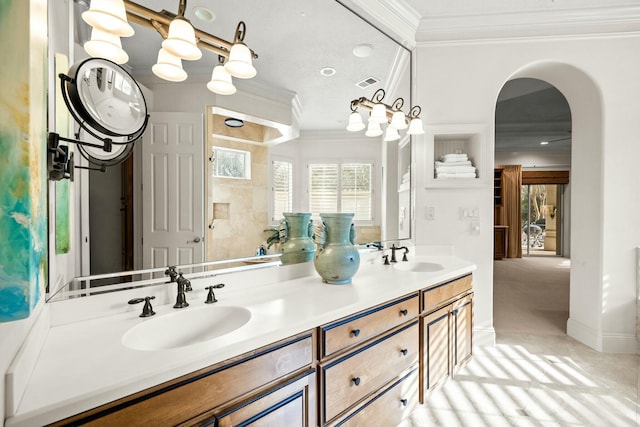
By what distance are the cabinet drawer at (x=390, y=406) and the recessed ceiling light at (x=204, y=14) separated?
1.88m

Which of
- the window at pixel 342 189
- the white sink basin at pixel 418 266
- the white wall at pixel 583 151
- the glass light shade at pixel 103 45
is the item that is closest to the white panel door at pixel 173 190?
the glass light shade at pixel 103 45

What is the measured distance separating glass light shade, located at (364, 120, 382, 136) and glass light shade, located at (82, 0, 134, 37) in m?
1.47

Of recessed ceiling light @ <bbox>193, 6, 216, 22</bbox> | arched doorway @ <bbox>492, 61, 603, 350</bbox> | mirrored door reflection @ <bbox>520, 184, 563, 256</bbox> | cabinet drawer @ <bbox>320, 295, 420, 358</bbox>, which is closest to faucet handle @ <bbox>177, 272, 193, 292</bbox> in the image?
cabinet drawer @ <bbox>320, 295, 420, 358</bbox>

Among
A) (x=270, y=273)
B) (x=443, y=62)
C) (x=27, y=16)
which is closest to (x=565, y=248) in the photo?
(x=443, y=62)

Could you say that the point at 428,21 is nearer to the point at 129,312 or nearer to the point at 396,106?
the point at 396,106

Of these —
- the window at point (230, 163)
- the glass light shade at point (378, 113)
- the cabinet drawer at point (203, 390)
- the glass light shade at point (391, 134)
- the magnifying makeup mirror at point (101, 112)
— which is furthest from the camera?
the glass light shade at point (391, 134)

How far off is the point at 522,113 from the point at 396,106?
3.85m

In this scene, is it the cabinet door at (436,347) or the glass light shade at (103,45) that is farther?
the cabinet door at (436,347)

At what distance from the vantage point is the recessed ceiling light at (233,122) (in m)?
1.51

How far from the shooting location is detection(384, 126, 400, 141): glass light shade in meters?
2.32

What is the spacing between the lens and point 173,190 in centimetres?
136

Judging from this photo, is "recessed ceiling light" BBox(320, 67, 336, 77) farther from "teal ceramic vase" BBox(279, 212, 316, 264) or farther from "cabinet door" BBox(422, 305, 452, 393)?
Answer: "cabinet door" BBox(422, 305, 452, 393)

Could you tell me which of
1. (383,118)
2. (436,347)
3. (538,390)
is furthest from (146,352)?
(538,390)

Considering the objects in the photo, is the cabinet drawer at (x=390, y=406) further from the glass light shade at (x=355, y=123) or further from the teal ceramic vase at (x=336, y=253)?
the glass light shade at (x=355, y=123)
